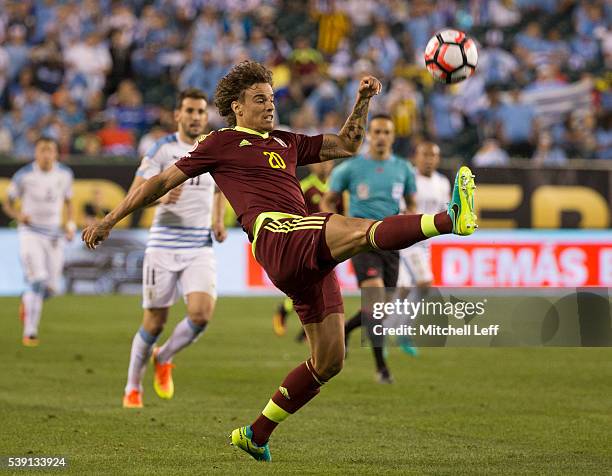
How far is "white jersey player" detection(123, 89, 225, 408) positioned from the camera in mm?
10148

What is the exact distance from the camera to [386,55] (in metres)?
24.9

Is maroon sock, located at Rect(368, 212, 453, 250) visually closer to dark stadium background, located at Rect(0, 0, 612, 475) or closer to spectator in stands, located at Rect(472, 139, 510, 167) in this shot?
dark stadium background, located at Rect(0, 0, 612, 475)

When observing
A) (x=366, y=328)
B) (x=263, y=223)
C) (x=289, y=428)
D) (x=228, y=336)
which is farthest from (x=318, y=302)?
(x=228, y=336)

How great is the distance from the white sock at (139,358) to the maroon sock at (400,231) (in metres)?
3.91

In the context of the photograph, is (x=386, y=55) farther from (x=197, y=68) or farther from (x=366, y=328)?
(x=366, y=328)

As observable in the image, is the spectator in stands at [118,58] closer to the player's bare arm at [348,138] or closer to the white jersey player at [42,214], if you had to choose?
the white jersey player at [42,214]

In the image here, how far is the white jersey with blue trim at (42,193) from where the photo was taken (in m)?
16.0

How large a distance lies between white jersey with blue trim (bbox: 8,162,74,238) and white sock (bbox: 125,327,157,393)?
6.12 meters

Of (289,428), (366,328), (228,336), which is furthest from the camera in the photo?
(228,336)

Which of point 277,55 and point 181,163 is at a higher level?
point 277,55

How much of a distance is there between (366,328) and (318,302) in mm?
4931

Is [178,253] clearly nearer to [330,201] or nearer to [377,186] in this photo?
[330,201]

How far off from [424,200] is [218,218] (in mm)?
5249

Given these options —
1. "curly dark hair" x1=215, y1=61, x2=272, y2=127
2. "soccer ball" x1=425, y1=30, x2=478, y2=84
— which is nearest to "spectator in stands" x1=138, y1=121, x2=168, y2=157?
"soccer ball" x1=425, y1=30, x2=478, y2=84
